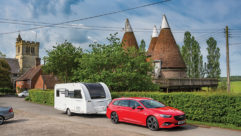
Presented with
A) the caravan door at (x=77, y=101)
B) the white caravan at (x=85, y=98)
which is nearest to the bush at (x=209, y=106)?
the white caravan at (x=85, y=98)

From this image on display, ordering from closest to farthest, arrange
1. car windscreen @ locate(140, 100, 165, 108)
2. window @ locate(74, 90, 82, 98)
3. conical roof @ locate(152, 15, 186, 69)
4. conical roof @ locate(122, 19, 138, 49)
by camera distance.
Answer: car windscreen @ locate(140, 100, 165, 108) → window @ locate(74, 90, 82, 98) → conical roof @ locate(152, 15, 186, 69) → conical roof @ locate(122, 19, 138, 49)

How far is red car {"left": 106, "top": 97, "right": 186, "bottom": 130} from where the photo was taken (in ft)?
36.1

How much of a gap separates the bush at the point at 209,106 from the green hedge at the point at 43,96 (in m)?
17.5

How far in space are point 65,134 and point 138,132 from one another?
335 cm

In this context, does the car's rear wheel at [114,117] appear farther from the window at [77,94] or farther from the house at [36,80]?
the house at [36,80]

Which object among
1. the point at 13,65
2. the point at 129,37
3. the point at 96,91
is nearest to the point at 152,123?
the point at 96,91

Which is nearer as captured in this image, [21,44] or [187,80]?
[187,80]

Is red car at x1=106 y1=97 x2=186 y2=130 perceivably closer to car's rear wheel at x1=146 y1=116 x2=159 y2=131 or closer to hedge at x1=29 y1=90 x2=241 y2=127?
car's rear wheel at x1=146 y1=116 x2=159 y2=131

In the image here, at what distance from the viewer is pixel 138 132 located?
35.7ft

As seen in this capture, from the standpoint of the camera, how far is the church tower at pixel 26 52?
105 m

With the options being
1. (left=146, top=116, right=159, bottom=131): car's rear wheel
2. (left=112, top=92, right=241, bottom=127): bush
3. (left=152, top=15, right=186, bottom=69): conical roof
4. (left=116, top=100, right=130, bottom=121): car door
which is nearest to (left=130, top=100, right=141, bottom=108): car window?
(left=116, top=100, right=130, bottom=121): car door

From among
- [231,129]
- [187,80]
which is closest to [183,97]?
[231,129]

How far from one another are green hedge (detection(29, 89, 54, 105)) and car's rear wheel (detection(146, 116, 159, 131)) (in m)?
19.2

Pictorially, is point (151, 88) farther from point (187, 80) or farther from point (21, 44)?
point (21, 44)
